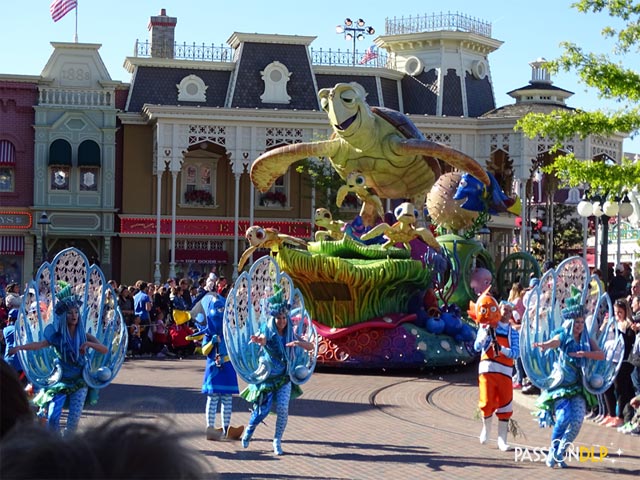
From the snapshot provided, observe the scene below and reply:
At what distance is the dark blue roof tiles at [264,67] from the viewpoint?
37.3 meters

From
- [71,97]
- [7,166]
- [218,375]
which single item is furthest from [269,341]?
[7,166]

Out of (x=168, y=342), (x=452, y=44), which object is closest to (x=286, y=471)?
(x=168, y=342)

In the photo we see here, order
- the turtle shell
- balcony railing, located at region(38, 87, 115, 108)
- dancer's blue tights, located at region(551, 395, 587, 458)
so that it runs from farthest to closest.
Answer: balcony railing, located at region(38, 87, 115, 108) < the turtle shell < dancer's blue tights, located at region(551, 395, 587, 458)

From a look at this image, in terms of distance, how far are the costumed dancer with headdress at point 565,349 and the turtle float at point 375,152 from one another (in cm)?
789

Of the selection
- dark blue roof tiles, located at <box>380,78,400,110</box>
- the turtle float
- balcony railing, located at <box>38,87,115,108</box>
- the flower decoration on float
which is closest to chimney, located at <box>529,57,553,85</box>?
dark blue roof tiles, located at <box>380,78,400,110</box>

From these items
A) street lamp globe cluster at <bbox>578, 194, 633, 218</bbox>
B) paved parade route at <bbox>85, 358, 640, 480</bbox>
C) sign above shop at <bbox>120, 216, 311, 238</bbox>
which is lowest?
paved parade route at <bbox>85, 358, 640, 480</bbox>

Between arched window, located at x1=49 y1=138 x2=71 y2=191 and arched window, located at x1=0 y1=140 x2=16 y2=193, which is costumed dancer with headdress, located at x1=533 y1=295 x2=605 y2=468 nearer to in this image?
arched window, located at x1=49 y1=138 x2=71 y2=191

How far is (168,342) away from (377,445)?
11000 mm

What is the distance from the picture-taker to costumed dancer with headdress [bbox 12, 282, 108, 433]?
9.52 m

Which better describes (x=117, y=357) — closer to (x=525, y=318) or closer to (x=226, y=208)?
(x=525, y=318)

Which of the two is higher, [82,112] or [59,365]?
[82,112]

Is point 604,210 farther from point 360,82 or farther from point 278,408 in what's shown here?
point 360,82

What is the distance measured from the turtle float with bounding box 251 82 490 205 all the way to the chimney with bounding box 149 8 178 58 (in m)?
20.8

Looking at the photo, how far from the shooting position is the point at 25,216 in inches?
1410
